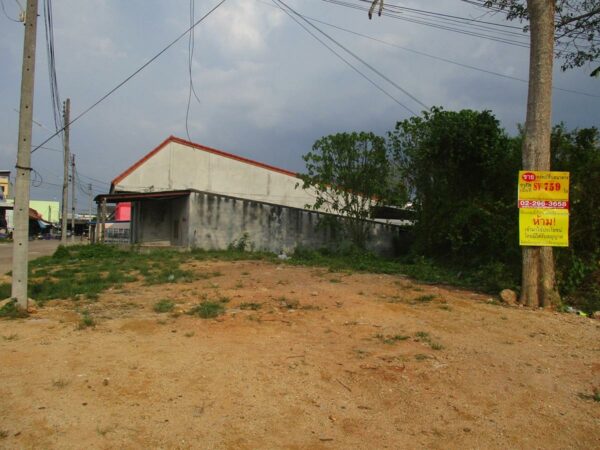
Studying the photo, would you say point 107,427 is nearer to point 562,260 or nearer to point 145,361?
point 145,361

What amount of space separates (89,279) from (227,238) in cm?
1065

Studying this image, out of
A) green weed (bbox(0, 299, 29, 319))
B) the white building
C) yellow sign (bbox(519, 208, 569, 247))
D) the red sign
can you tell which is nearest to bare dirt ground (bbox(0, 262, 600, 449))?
green weed (bbox(0, 299, 29, 319))

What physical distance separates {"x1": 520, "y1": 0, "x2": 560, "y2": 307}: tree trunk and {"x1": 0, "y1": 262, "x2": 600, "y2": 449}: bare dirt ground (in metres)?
0.62

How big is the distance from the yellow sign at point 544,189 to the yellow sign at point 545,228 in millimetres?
126

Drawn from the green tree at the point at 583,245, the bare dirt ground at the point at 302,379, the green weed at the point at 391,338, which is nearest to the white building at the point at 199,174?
the green tree at the point at 583,245

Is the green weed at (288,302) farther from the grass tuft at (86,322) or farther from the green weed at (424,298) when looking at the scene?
the grass tuft at (86,322)

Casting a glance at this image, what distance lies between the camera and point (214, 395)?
427 centimetres

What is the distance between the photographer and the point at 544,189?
27.5 feet

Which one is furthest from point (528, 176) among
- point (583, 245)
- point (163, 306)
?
point (163, 306)

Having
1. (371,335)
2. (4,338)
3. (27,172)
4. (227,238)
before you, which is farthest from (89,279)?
(227,238)

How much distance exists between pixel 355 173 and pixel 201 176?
10.6m

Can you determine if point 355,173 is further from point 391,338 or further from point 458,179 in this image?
point 391,338

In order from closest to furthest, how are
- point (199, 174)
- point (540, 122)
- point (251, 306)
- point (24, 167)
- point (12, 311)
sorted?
point (12, 311)
point (24, 167)
point (251, 306)
point (540, 122)
point (199, 174)

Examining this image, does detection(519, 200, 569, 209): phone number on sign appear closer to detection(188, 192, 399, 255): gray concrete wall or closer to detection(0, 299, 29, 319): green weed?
detection(0, 299, 29, 319): green weed
